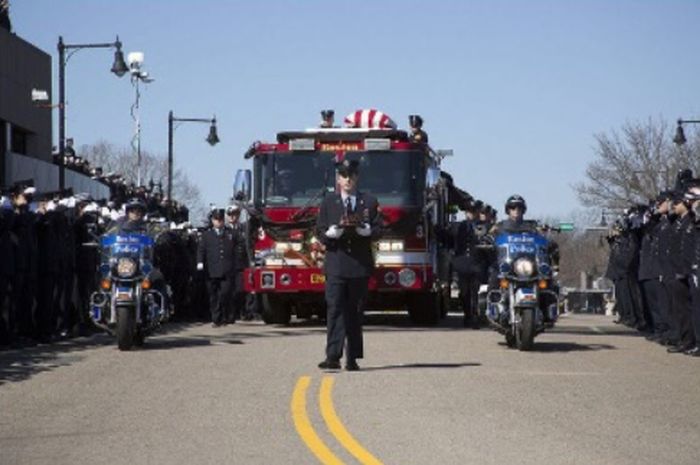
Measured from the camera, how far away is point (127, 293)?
1958 centimetres

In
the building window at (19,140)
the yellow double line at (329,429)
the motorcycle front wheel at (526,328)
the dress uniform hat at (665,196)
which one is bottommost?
the yellow double line at (329,429)

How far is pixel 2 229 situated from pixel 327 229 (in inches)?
222

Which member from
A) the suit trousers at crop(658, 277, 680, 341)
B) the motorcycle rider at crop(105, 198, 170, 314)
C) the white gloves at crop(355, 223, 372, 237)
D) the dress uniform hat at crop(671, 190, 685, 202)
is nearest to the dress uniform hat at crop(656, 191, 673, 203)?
the dress uniform hat at crop(671, 190, 685, 202)

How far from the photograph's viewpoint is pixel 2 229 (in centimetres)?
2042

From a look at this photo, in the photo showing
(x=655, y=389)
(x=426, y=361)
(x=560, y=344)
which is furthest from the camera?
(x=560, y=344)

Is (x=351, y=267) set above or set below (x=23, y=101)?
below

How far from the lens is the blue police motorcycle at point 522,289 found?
19.2 metres

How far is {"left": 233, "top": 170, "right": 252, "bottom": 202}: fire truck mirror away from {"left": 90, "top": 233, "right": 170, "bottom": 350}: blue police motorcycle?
4.85m

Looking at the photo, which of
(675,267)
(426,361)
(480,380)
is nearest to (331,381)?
(480,380)

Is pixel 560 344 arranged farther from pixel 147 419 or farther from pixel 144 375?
pixel 147 419

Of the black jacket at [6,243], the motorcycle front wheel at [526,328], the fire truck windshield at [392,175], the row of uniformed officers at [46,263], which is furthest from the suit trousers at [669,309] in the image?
the black jacket at [6,243]

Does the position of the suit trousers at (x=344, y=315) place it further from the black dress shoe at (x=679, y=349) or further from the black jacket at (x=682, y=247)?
the black dress shoe at (x=679, y=349)

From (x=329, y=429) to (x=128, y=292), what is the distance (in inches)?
345

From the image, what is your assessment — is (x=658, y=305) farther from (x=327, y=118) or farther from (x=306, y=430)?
(x=306, y=430)
